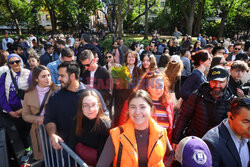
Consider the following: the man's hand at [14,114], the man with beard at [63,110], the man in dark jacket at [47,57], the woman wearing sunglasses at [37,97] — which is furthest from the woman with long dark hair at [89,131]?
the man in dark jacket at [47,57]

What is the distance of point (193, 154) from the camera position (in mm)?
1168

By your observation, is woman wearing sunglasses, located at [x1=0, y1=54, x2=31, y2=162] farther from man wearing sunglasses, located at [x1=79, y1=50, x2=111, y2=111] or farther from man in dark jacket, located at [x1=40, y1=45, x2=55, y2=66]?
man in dark jacket, located at [x1=40, y1=45, x2=55, y2=66]

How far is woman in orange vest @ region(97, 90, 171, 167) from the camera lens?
5.99 feet

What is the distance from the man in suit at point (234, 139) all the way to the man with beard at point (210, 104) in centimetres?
50

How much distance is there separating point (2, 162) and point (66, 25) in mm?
46531

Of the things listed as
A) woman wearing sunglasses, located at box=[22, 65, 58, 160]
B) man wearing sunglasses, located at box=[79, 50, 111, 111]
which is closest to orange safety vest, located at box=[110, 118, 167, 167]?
woman wearing sunglasses, located at box=[22, 65, 58, 160]

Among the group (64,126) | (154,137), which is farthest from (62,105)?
(154,137)

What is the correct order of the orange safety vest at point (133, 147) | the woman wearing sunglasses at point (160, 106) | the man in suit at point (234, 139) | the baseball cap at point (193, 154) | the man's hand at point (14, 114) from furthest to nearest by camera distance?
1. the man's hand at point (14, 114)
2. the woman wearing sunglasses at point (160, 106)
3. the orange safety vest at point (133, 147)
4. the man in suit at point (234, 139)
5. the baseball cap at point (193, 154)

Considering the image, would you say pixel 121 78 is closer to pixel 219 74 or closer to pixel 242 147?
pixel 219 74

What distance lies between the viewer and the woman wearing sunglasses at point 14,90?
3508 mm

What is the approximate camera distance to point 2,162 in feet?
8.43

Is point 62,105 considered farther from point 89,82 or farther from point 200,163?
point 200,163

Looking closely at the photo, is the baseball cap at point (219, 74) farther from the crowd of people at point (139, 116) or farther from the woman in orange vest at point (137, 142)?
the woman in orange vest at point (137, 142)

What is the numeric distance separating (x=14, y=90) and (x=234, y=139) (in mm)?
3628
